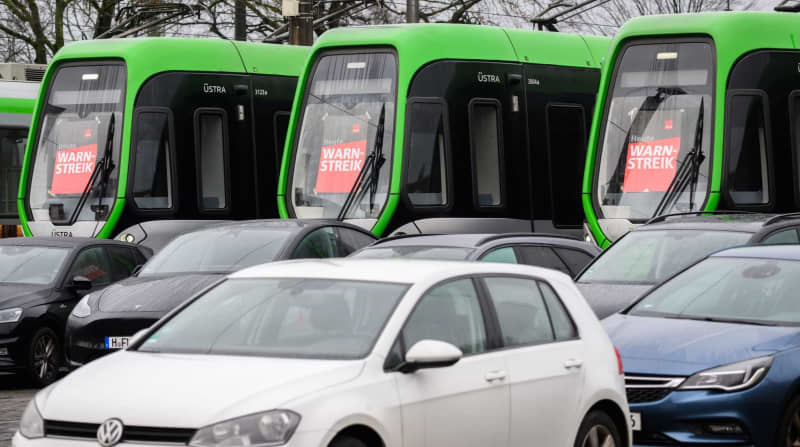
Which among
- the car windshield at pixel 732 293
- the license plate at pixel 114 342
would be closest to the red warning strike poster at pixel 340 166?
the license plate at pixel 114 342

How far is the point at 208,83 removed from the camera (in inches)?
832

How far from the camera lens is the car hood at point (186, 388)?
21.1ft

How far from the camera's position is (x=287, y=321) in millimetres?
7422

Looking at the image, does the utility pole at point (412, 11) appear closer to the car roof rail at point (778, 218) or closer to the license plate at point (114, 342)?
the car roof rail at point (778, 218)

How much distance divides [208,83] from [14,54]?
20.6m

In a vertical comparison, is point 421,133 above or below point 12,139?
above

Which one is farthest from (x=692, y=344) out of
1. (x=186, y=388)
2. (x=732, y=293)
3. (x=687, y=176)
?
(x=687, y=176)

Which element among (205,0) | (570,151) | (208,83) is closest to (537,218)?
(570,151)

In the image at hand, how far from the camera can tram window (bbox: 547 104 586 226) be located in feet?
68.8

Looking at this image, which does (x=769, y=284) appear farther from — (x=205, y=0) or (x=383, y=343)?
(x=205, y=0)

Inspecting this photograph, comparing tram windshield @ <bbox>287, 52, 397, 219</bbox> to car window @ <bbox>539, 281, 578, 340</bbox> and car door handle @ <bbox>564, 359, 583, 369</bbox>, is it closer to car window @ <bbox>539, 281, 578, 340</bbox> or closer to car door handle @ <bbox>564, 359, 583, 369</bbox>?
car window @ <bbox>539, 281, 578, 340</bbox>

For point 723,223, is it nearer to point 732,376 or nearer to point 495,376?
point 732,376

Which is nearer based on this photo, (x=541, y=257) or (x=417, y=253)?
(x=417, y=253)

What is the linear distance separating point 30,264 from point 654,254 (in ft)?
20.4
